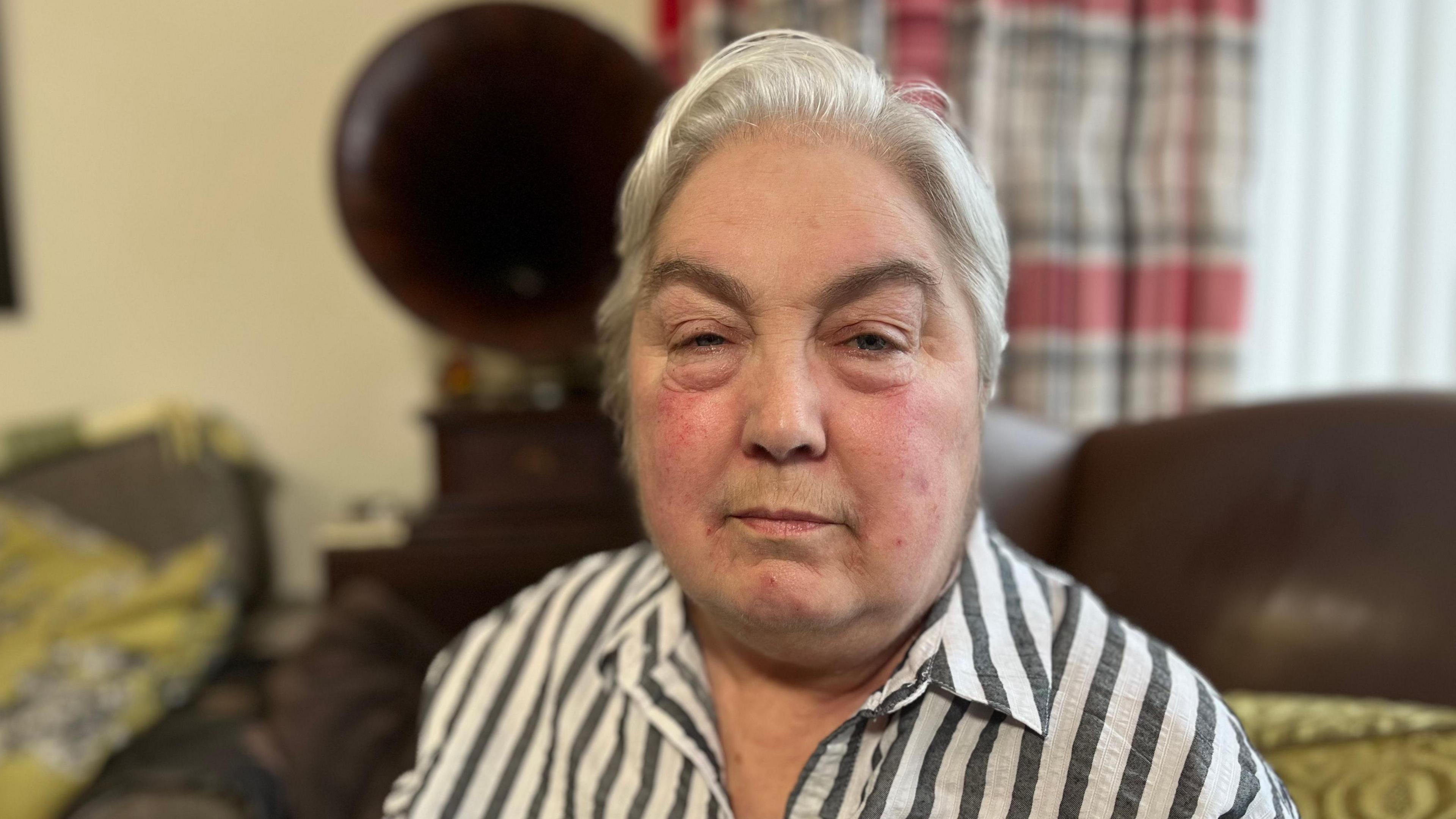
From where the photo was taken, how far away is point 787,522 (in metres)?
0.68

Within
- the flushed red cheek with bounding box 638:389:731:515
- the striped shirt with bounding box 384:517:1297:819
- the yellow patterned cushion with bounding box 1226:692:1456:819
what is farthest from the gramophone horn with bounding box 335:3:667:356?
the yellow patterned cushion with bounding box 1226:692:1456:819

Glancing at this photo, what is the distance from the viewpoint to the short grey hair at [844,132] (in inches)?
28.6

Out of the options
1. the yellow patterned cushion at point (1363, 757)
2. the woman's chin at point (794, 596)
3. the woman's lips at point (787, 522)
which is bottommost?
the yellow patterned cushion at point (1363, 757)

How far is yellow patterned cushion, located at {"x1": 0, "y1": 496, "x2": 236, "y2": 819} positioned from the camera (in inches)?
55.3

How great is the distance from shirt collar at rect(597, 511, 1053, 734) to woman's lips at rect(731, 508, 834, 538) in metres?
0.14

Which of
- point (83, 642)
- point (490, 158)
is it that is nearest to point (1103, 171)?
point (490, 158)

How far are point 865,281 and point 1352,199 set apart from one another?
1.49 metres

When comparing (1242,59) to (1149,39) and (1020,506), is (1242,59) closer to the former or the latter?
(1149,39)

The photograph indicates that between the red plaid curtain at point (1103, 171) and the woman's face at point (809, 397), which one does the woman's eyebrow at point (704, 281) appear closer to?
the woman's face at point (809, 397)

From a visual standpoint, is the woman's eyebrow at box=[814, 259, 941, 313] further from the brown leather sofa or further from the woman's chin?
the brown leather sofa

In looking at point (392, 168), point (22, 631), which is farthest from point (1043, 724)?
point (22, 631)

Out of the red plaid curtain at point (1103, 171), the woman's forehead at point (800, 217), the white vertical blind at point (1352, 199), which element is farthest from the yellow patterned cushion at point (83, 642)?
the white vertical blind at point (1352, 199)

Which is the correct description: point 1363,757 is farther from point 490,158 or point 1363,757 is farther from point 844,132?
point 490,158

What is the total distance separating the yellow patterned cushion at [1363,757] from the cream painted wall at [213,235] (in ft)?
→ 5.87
